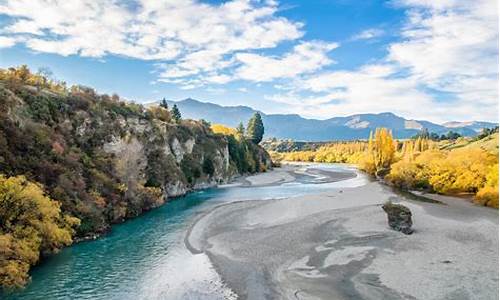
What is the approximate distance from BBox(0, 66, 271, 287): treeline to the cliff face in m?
0.13

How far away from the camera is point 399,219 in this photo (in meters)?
38.7

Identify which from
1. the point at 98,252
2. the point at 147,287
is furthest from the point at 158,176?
the point at 147,287

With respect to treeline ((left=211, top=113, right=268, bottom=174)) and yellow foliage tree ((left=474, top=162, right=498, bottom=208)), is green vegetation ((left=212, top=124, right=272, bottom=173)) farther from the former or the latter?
yellow foliage tree ((left=474, top=162, right=498, bottom=208))

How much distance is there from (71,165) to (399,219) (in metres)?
35.7

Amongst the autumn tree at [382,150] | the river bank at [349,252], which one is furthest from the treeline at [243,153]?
the river bank at [349,252]

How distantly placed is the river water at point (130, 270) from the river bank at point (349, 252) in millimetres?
1696

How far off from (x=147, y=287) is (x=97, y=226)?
1740cm

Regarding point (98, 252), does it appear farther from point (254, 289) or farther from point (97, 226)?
point (254, 289)

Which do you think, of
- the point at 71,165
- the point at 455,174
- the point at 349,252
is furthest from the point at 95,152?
the point at 455,174

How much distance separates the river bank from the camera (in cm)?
2453

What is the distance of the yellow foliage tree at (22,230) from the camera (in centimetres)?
2542

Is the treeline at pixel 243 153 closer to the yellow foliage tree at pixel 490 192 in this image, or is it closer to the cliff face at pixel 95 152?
the cliff face at pixel 95 152

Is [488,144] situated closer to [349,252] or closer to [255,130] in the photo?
[255,130]

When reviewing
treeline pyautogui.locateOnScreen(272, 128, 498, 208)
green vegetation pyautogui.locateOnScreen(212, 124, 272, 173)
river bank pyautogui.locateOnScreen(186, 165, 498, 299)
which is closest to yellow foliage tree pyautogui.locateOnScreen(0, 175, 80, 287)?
river bank pyautogui.locateOnScreen(186, 165, 498, 299)
